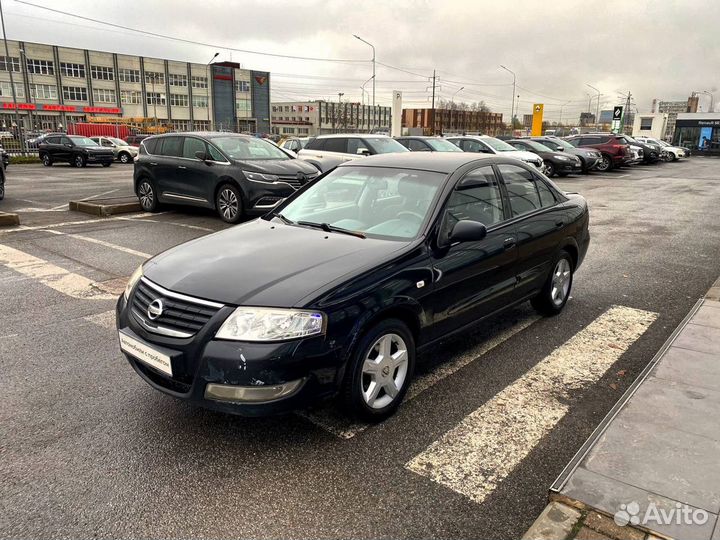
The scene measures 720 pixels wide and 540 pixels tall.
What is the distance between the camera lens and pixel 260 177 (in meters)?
10.5

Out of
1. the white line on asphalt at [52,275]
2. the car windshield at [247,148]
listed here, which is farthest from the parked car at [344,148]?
the white line on asphalt at [52,275]

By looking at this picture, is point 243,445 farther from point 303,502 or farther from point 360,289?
point 360,289

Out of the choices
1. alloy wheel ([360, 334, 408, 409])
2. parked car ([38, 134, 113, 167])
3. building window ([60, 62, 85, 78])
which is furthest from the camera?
building window ([60, 62, 85, 78])

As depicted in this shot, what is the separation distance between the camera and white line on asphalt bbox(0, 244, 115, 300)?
624cm

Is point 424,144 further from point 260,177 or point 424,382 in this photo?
point 424,382

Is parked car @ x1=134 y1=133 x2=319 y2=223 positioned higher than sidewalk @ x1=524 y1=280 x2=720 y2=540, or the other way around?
parked car @ x1=134 y1=133 x2=319 y2=223

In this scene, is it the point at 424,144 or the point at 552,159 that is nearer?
the point at 424,144

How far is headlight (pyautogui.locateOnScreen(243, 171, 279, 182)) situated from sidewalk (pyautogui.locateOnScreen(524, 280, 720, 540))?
26.0 feet

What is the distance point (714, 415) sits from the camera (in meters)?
3.40

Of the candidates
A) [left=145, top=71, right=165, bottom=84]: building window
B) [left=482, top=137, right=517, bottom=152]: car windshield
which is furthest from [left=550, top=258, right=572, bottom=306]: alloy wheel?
[left=145, top=71, right=165, bottom=84]: building window

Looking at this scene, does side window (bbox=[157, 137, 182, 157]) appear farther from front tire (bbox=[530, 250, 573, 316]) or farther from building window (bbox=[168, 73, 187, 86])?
building window (bbox=[168, 73, 187, 86])

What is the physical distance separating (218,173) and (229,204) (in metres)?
0.64

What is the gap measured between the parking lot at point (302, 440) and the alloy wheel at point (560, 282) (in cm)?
20

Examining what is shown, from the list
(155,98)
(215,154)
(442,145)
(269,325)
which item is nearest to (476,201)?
(269,325)
